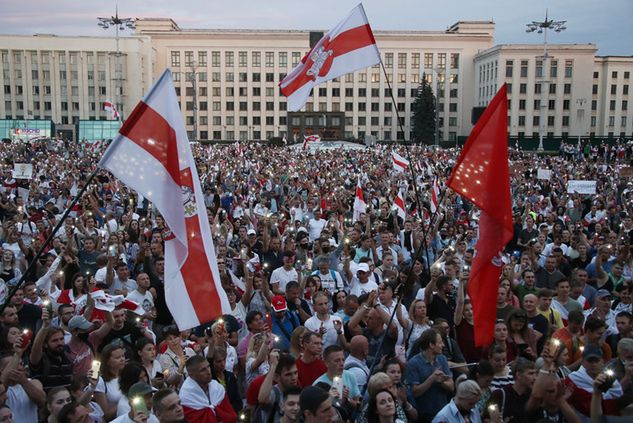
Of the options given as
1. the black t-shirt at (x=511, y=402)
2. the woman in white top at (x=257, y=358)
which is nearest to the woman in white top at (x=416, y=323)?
the black t-shirt at (x=511, y=402)

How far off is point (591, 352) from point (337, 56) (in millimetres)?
5217

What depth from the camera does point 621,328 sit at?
605 centimetres

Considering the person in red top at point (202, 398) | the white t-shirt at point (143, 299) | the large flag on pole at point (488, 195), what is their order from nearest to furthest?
the person in red top at point (202, 398) → the large flag on pole at point (488, 195) → the white t-shirt at point (143, 299)

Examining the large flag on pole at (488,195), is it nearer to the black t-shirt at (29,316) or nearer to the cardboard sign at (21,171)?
the black t-shirt at (29,316)

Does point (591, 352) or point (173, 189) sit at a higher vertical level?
point (173, 189)

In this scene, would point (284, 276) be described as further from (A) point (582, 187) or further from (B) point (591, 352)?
(A) point (582, 187)

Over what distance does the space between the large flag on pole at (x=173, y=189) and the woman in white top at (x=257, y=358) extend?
27.0 inches

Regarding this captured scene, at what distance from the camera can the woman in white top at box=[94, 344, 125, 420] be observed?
4.77 m

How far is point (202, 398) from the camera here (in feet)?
15.5

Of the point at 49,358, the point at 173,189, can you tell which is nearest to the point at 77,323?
the point at 49,358

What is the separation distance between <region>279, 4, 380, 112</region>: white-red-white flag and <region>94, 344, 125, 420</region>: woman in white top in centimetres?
446

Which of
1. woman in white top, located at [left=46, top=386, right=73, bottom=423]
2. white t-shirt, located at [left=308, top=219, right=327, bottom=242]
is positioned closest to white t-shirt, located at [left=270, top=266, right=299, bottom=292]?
woman in white top, located at [left=46, top=386, right=73, bottom=423]

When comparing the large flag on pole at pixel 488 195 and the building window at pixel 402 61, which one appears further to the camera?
the building window at pixel 402 61

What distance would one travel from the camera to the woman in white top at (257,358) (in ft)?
17.4
